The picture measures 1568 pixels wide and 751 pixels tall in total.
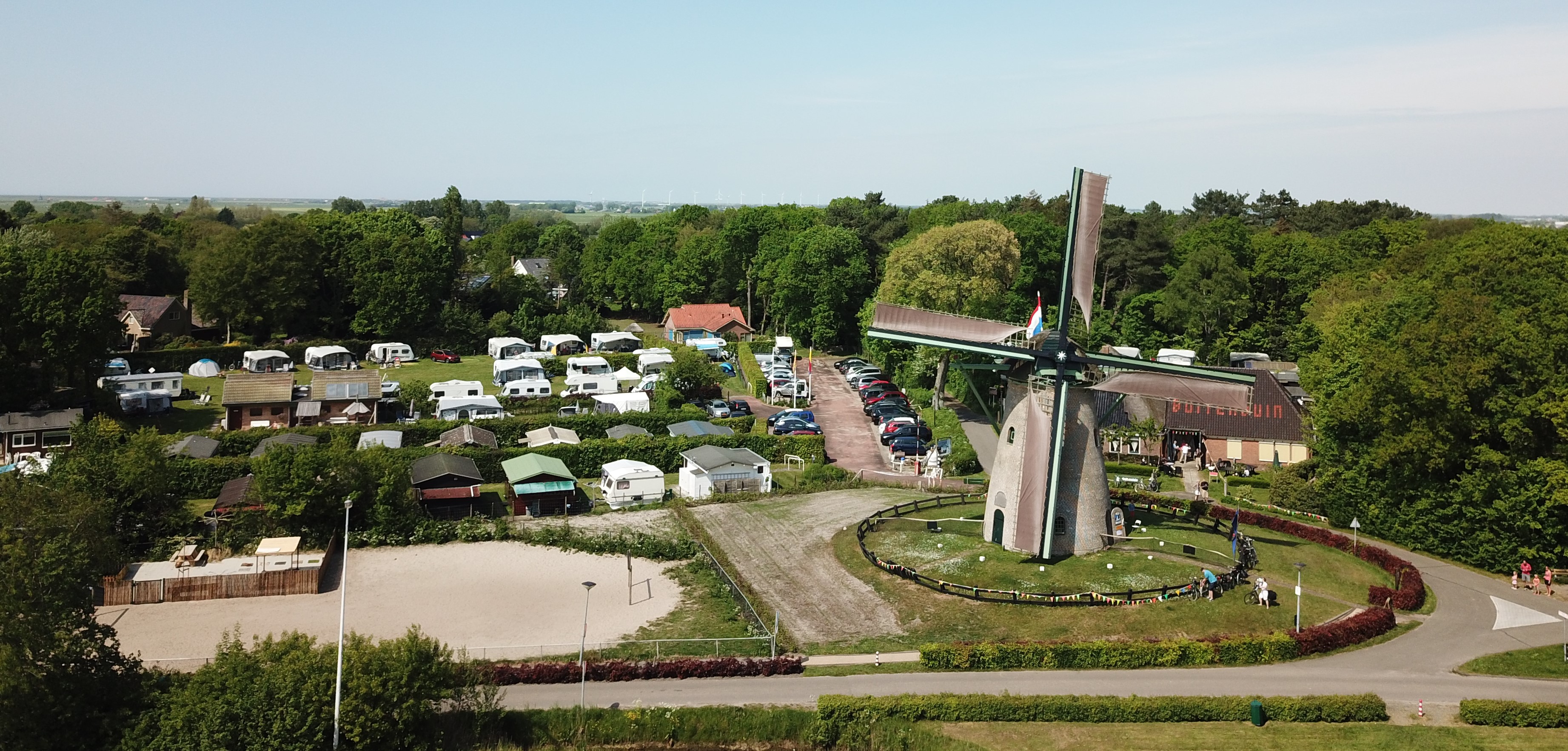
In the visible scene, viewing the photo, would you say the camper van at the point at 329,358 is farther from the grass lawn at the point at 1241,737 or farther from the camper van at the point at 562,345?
the grass lawn at the point at 1241,737

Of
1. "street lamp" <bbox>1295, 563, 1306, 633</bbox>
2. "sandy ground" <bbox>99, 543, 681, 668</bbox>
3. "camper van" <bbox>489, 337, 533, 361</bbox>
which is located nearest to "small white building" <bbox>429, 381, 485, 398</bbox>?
"camper van" <bbox>489, 337, 533, 361</bbox>

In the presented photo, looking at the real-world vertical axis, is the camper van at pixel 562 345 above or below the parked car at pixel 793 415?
above

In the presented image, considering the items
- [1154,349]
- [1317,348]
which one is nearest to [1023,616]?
[1317,348]

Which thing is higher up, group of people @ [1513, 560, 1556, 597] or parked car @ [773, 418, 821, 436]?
parked car @ [773, 418, 821, 436]

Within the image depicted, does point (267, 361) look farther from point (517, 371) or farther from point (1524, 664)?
point (1524, 664)

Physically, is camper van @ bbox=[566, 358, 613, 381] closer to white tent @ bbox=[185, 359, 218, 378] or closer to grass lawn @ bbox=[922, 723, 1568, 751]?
white tent @ bbox=[185, 359, 218, 378]

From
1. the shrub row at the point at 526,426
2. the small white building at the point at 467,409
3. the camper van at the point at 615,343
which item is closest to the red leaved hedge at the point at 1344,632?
the shrub row at the point at 526,426
